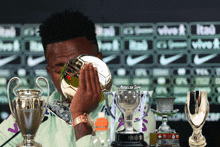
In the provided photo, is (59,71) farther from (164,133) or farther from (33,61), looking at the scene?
(33,61)

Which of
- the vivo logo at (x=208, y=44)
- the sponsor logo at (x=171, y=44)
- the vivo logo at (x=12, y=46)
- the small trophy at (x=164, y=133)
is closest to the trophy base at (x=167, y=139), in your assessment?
the small trophy at (x=164, y=133)

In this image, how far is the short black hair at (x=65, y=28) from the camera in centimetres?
186

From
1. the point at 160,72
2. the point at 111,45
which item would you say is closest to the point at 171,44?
the point at 160,72

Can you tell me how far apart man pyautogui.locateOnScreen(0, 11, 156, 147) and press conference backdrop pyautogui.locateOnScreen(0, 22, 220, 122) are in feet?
5.68

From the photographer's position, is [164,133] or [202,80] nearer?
[164,133]

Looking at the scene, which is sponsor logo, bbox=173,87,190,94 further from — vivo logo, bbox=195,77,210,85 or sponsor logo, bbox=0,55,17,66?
sponsor logo, bbox=0,55,17,66

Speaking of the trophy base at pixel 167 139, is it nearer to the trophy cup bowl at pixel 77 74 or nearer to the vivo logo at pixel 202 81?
the trophy cup bowl at pixel 77 74

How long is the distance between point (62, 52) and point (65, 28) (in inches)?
6.0

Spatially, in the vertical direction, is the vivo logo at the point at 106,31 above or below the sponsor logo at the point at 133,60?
above

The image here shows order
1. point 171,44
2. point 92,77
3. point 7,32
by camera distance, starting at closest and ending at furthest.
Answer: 1. point 92,77
2. point 171,44
3. point 7,32

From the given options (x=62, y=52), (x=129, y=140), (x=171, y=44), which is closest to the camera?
(x=129, y=140)

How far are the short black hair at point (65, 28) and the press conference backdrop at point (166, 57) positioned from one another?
189 centimetres

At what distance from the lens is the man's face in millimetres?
1798

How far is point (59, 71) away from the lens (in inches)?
71.7
